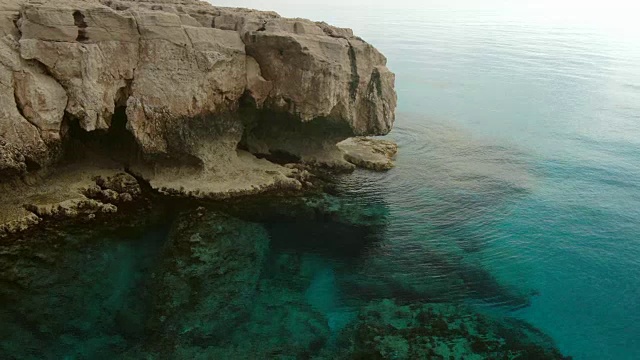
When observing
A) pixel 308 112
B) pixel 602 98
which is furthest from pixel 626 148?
pixel 308 112

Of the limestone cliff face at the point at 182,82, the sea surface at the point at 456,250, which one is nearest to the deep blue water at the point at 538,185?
the sea surface at the point at 456,250

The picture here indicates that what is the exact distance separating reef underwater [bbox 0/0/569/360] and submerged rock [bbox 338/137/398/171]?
167 cm

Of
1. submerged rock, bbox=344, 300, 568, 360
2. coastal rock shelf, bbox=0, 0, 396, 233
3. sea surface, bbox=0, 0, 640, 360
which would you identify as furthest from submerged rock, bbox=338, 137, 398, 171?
submerged rock, bbox=344, 300, 568, 360

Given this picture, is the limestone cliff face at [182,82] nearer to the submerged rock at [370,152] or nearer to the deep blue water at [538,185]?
the submerged rock at [370,152]

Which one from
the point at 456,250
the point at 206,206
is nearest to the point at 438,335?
the point at 456,250

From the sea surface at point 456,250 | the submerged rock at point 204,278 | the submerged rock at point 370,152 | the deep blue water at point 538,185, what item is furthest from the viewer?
the submerged rock at point 370,152

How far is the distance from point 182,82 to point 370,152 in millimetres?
17586

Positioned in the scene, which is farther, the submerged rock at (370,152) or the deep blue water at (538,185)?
the submerged rock at (370,152)

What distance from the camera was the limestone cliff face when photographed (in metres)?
25.4

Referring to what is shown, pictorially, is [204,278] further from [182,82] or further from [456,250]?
[456,250]

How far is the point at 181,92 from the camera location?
1124 inches

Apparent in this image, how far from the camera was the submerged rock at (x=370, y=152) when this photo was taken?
125 ft

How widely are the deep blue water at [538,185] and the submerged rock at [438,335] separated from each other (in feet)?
5.02

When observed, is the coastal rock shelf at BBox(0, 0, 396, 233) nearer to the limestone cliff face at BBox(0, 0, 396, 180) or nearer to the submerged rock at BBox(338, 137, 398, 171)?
the limestone cliff face at BBox(0, 0, 396, 180)
